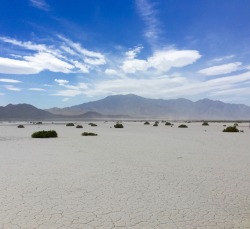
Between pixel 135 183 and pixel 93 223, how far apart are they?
9.77 feet

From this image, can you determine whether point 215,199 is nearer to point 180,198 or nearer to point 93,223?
point 180,198

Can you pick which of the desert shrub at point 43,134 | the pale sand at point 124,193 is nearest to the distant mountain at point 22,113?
the desert shrub at point 43,134

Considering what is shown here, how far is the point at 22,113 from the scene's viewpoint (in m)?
152

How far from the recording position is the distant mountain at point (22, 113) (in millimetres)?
146863

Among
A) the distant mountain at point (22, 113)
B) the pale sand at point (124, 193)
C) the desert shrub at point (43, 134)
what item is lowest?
the pale sand at point (124, 193)

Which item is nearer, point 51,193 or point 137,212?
point 137,212

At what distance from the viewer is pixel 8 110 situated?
497 ft

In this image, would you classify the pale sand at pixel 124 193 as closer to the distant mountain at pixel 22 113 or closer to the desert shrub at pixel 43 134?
the desert shrub at pixel 43 134

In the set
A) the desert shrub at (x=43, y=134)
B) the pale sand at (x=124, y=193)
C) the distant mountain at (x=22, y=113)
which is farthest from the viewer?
the distant mountain at (x=22, y=113)

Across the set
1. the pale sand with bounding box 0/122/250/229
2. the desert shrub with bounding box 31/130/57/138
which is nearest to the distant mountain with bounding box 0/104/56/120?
the desert shrub with bounding box 31/130/57/138

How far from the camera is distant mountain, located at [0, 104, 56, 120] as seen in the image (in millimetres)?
146863

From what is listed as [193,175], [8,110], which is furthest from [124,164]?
[8,110]

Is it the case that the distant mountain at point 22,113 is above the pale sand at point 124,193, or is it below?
above

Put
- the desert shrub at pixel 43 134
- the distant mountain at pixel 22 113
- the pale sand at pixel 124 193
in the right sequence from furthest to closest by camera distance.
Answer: the distant mountain at pixel 22 113, the desert shrub at pixel 43 134, the pale sand at pixel 124 193
